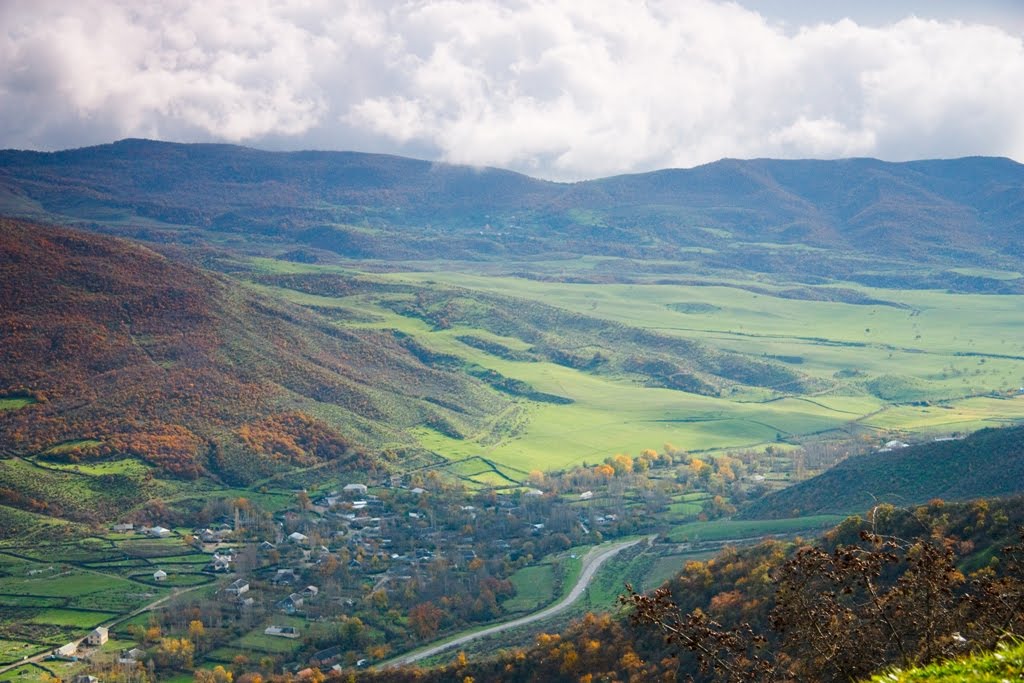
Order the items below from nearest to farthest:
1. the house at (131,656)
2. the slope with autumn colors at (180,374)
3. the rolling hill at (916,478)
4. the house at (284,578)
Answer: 1. the house at (131,656)
2. the rolling hill at (916,478)
3. the house at (284,578)
4. the slope with autumn colors at (180,374)

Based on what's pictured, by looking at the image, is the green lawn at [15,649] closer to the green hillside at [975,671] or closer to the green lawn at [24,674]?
the green lawn at [24,674]

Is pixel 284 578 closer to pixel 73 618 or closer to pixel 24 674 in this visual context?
pixel 73 618

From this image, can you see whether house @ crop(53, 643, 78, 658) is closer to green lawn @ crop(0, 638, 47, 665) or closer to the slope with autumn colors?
green lawn @ crop(0, 638, 47, 665)

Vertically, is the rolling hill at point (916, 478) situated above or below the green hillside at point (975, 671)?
below

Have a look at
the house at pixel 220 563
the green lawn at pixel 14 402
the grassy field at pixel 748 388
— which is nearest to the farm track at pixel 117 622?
the house at pixel 220 563

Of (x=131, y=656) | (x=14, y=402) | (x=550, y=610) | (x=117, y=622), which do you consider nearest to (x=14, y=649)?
(x=117, y=622)

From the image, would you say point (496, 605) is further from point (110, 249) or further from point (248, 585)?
point (110, 249)
